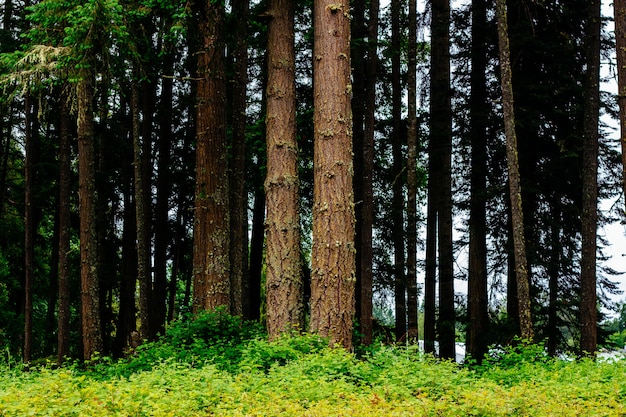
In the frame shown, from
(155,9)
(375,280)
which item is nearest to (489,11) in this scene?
(375,280)

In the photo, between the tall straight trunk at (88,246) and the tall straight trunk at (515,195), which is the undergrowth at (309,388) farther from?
the tall straight trunk at (88,246)

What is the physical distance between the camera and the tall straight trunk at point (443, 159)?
1719 cm

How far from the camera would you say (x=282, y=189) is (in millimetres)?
9703

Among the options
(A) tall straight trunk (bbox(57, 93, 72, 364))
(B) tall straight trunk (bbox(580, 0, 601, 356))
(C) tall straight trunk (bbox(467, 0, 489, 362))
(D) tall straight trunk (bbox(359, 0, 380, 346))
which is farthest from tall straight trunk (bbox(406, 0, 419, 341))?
(A) tall straight trunk (bbox(57, 93, 72, 364))

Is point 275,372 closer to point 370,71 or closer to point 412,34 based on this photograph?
point 370,71

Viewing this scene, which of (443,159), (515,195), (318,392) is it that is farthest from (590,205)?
(318,392)

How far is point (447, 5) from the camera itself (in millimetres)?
18656

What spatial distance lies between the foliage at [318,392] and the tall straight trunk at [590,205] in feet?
20.7

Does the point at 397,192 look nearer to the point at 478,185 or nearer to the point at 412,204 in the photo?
the point at 478,185

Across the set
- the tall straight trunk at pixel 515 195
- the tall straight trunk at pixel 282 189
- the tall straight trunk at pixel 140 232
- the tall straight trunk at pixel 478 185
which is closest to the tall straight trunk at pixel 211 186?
the tall straight trunk at pixel 282 189

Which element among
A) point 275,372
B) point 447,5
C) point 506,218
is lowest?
point 275,372

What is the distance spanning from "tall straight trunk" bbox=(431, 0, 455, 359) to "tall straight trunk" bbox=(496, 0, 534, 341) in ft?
12.4

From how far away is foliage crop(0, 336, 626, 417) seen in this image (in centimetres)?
543

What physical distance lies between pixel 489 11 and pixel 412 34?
3103 mm
